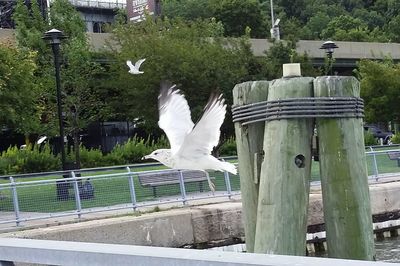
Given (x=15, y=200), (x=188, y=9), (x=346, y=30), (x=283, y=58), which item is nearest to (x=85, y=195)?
(x=15, y=200)

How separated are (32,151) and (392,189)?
1976 centimetres

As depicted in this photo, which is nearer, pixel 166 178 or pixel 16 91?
pixel 166 178

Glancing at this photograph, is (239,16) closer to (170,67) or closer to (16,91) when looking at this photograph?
(170,67)

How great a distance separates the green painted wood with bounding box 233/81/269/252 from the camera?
7.25 m

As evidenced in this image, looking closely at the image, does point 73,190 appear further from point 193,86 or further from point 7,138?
point 7,138

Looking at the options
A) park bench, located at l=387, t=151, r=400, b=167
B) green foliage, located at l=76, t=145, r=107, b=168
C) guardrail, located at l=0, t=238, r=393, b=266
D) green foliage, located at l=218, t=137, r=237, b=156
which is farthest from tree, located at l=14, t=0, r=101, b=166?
guardrail, located at l=0, t=238, r=393, b=266

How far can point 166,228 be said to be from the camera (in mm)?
13133

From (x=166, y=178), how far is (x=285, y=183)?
9454mm

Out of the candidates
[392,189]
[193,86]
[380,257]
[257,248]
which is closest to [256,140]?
[257,248]

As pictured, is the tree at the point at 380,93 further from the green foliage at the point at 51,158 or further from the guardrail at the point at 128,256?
Result: the guardrail at the point at 128,256

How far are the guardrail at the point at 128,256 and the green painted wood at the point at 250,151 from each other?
3229 mm

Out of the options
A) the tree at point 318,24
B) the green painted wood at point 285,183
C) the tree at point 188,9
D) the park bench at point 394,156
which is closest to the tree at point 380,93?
the park bench at point 394,156

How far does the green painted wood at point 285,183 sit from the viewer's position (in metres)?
6.65

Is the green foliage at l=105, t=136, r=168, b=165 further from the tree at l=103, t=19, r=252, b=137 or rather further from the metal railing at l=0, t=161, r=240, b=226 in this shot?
the metal railing at l=0, t=161, r=240, b=226
